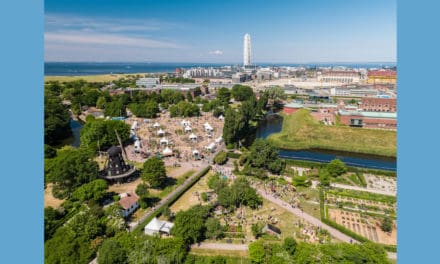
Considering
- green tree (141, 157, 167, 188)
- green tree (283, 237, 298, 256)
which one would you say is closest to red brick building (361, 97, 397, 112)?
green tree (141, 157, 167, 188)

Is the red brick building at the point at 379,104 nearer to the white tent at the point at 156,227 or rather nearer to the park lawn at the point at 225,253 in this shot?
the park lawn at the point at 225,253

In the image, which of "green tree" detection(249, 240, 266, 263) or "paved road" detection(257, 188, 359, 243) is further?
"paved road" detection(257, 188, 359, 243)

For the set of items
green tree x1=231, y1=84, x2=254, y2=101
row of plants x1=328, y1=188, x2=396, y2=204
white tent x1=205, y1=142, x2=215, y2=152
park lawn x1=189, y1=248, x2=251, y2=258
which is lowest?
park lawn x1=189, y1=248, x2=251, y2=258

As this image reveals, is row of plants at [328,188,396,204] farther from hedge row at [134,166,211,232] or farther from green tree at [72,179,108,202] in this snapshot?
green tree at [72,179,108,202]

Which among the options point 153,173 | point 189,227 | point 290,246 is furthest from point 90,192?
point 290,246

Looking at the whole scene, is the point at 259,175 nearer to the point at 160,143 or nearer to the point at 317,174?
the point at 317,174

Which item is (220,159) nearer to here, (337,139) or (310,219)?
(310,219)
